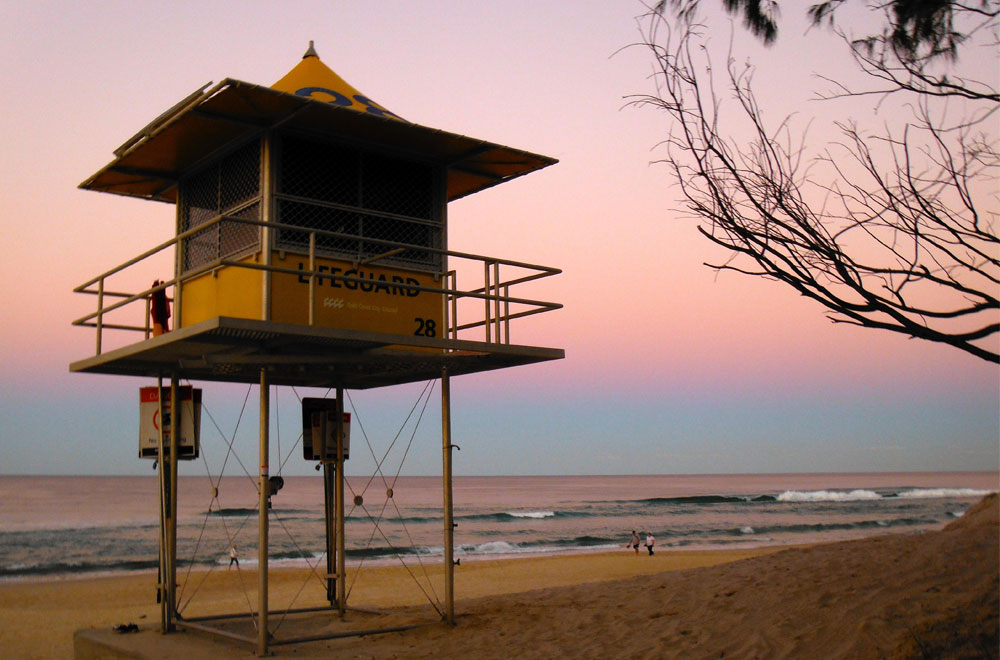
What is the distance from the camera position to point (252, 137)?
411 inches

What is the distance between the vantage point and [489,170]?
12062 mm

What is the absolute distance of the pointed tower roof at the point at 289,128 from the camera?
962 cm

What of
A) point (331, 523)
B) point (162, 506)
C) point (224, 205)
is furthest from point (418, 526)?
point (224, 205)

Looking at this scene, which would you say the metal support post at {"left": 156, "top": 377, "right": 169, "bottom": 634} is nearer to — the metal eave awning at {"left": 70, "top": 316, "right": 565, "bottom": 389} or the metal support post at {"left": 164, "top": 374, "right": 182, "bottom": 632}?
the metal support post at {"left": 164, "top": 374, "right": 182, "bottom": 632}

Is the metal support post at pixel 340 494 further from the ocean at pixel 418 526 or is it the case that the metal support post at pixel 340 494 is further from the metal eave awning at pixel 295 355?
the ocean at pixel 418 526

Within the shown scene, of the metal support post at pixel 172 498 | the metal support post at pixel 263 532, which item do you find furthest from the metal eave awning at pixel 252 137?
the metal support post at pixel 263 532

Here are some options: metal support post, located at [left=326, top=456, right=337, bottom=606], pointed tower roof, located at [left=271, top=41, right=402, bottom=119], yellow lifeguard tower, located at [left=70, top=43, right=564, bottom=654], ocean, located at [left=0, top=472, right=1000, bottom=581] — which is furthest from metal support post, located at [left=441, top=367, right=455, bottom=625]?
ocean, located at [left=0, top=472, right=1000, bottom=581]

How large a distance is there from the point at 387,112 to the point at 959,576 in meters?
8.93

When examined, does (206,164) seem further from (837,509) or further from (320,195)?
(837,509)

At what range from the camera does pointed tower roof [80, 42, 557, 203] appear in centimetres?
962

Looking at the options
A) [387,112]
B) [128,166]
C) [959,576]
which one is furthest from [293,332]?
[959,576]

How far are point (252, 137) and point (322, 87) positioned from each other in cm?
117

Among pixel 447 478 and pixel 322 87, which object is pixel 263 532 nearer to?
pixel 447 478

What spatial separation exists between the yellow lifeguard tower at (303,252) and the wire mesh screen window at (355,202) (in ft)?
0.06
